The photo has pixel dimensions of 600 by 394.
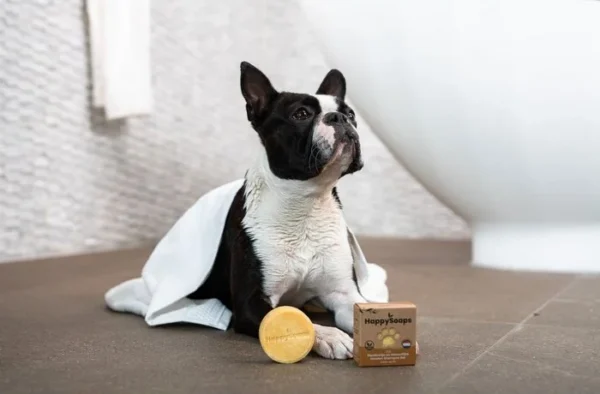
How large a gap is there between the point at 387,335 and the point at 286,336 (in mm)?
123

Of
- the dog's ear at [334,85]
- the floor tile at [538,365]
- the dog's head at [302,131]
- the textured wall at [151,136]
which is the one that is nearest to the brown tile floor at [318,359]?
the floor tile at [538,365]

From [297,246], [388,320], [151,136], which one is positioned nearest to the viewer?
[388,320]

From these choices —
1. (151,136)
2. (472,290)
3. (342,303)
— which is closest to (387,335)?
(342,303)

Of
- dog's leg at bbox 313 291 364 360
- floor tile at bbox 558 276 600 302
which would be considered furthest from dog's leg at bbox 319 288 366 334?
floor tile at bbox 558 276 600 302

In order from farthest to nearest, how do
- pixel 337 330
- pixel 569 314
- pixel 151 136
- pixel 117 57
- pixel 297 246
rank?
pixel 151 136
pixel 117 57
pixel 569 314
pixel 297 246
pixel 337 330

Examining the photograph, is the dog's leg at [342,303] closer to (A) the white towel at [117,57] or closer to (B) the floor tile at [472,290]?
(B) the floor tile at [472,290]

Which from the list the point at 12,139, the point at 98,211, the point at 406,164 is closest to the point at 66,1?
the point at 12,139

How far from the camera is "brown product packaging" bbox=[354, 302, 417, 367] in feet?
2.62

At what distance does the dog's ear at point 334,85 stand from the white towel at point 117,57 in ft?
3.74

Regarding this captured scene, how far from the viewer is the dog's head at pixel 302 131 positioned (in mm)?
966

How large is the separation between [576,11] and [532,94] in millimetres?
190

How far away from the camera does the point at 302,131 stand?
0.99 m

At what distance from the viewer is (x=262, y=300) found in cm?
100

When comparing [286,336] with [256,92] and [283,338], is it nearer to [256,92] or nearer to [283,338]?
[283,338]
